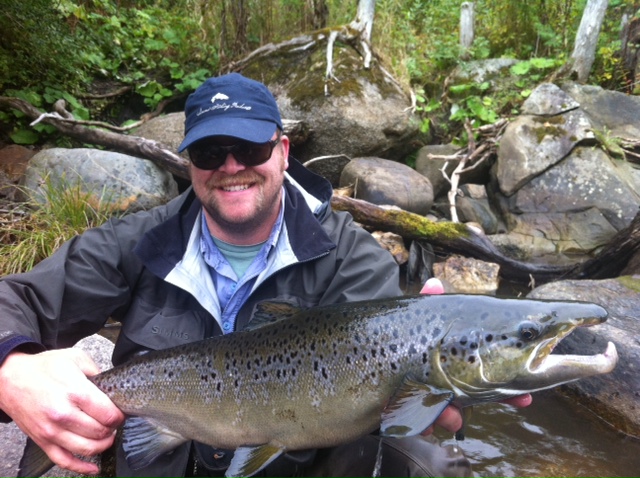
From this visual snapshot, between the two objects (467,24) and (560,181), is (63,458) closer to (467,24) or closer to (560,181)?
(560,181)

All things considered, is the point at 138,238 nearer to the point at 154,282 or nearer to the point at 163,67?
the point at 154,282

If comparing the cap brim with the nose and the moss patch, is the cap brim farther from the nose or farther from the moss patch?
the moss patch

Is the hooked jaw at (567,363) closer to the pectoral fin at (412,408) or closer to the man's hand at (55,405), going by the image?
the pectoral fin at (412,408)

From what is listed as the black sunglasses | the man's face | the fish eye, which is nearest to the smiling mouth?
the man's face

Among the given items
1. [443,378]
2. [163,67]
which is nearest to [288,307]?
[443,378]

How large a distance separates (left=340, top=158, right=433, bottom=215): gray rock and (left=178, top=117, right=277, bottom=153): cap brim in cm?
488

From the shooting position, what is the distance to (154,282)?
2648 mm

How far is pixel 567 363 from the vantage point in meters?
1.72

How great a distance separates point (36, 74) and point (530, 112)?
319 inches

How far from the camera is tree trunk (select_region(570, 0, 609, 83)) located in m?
9.32

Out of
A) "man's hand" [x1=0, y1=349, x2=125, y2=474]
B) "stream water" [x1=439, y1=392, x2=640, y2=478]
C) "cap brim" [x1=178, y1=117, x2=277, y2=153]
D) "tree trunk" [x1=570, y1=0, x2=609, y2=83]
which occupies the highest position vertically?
"tree trunk" [x1=570, y1=0, x2=609, y2=83]

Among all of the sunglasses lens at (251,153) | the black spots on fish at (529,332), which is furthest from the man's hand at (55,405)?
the black spots on fish at (529,332)

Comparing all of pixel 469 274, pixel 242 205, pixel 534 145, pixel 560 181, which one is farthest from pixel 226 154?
pixel 534 145

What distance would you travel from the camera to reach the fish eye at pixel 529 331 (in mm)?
1816
